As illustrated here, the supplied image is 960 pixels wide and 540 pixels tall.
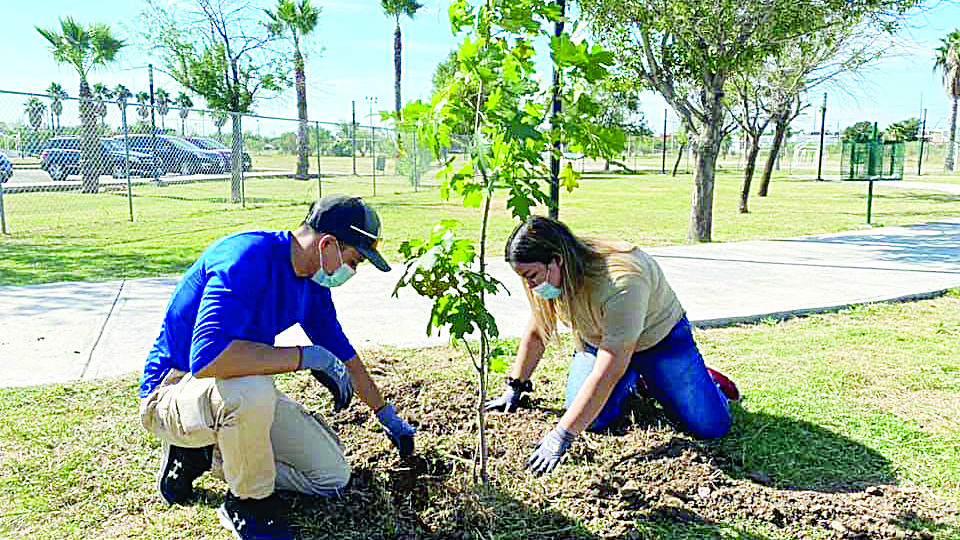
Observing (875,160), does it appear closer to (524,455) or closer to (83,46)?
(524,455)

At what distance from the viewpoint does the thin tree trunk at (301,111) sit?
22000mm

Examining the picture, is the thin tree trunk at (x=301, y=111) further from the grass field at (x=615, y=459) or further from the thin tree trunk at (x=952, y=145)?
the thin tree trunk at (x=952, y=145)

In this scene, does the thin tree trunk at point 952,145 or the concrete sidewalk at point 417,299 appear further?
the thin tree trunk at point 952,145

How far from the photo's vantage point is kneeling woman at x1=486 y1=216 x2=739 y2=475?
2.96 meters

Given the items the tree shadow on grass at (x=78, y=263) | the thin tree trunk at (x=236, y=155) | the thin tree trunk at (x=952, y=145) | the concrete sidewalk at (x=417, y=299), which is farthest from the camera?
the thin tree trunk at (x=952, y=145)

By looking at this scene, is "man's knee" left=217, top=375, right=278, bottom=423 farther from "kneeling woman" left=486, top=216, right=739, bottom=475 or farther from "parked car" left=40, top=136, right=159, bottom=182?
"parked car" left=40, top=136, right=159, bottom=182

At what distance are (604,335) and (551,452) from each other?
0.50 meters

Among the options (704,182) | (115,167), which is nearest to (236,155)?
(115,167)

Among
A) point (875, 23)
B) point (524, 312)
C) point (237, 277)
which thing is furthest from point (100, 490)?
point (875, 23)

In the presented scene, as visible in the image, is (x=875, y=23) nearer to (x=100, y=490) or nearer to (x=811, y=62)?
(x=811, y=62)

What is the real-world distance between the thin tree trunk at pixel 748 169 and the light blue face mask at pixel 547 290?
566 inches

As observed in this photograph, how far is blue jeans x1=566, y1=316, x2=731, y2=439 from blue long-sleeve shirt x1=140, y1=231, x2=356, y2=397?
55.8 inches

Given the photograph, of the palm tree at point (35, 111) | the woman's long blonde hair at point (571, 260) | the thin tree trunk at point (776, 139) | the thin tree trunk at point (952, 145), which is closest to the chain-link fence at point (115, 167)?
the palm tree at point (35, 111)

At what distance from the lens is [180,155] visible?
1992 centimetres
